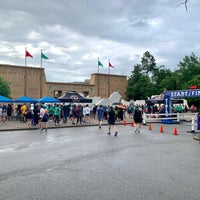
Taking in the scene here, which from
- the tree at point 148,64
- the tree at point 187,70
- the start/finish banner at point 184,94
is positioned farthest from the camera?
the tree at point 148,64

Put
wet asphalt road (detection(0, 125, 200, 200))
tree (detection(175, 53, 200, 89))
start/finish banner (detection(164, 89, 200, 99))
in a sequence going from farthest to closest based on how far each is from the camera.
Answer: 1. tree (detection(175, 53, 200, 89))
2. start/finish banner (detection(164, 89, 200, 99))
3. wet asphalt road (detection(0, 125, 200, 200))

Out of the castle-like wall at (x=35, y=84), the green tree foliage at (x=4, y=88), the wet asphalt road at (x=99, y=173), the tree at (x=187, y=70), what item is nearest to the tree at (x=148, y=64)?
A: the tree at (x=187, y=70)

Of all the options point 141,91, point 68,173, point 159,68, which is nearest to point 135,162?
point 68,173

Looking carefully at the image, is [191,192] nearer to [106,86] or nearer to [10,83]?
[10,83]

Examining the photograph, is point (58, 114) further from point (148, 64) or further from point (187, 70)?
point (148, 64)

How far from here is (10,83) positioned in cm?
4425

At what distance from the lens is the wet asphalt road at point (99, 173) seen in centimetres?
558

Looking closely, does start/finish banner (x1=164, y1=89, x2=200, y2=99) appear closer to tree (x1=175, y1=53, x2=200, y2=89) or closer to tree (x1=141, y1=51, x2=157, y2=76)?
tree (x1=175, y1=53, x2=200, y2=89)

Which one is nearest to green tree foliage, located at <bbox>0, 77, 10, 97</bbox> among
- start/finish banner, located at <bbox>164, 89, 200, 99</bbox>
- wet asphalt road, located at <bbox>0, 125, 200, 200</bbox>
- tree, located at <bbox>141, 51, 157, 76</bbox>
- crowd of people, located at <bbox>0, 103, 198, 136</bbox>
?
crowd of people, located at <bbox>0, 103, 198, 136</bbox>

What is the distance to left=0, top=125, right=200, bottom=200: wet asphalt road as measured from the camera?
558 cm

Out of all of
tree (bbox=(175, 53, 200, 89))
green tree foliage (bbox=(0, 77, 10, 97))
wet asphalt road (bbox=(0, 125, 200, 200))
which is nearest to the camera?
wet asphalt road (bbox=(0, 125, 200, 200))

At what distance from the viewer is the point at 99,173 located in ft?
24.0

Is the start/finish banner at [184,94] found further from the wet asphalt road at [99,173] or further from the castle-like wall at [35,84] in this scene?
the castle-like wall at [35,84]

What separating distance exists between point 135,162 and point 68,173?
2.42 metres
